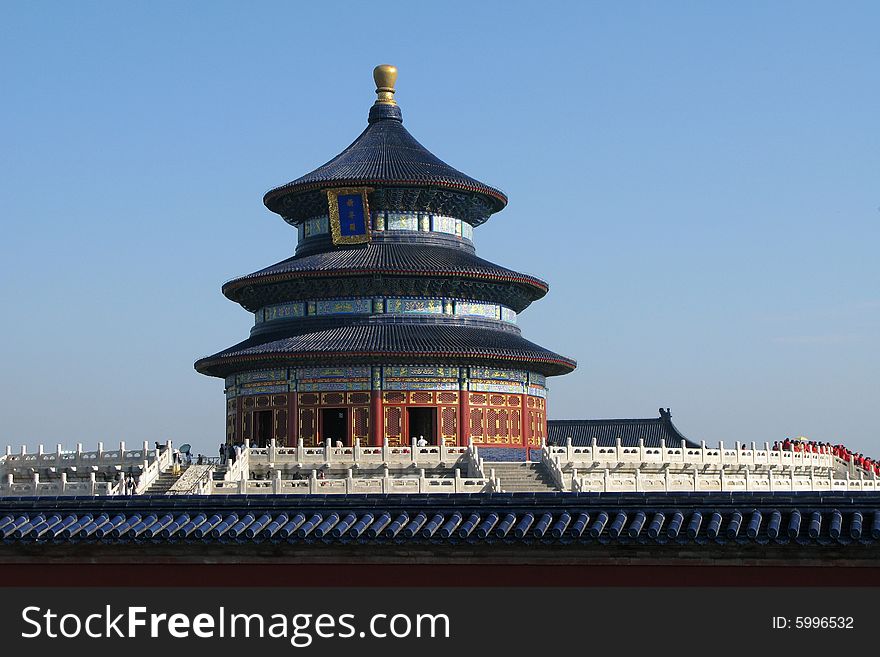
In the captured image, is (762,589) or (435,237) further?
(435,237)

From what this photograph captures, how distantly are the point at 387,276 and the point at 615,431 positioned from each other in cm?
3021

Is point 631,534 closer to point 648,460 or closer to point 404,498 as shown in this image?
point 404,498

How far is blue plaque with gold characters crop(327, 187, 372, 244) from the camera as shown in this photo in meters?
59.7

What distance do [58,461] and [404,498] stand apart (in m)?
31.4

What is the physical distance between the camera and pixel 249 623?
19141 mm

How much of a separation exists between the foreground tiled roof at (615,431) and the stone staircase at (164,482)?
39471mm

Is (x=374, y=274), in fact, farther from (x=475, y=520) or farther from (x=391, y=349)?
(x=475, y=520)

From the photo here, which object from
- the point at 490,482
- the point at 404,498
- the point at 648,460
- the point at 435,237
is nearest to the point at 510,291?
the point at 435,237

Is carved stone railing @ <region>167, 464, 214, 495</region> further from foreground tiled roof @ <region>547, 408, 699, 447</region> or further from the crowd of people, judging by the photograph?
foreground tiled roof @ <region>547, 408, 699, 447</region>

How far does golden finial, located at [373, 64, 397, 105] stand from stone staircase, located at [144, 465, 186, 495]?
25.2 m

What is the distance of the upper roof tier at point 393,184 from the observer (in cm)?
6022

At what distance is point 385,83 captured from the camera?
66.3m

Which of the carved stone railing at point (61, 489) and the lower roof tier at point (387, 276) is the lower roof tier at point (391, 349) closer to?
the lower roof tier at point (387, 276)

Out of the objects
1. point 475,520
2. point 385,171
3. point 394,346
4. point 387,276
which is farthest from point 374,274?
point 475,520
